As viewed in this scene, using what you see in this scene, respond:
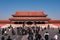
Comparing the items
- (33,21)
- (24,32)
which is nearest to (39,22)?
(33,21)

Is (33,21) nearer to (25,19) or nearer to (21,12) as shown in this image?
(25,19)

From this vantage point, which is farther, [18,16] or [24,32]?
[18,16]

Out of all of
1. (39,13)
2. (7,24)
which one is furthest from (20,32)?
(39,13)

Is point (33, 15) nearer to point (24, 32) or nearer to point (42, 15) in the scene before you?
point (42, 15)

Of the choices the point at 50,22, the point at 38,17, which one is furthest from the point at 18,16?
the point at 50,22

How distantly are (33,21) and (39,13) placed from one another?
17.7ft

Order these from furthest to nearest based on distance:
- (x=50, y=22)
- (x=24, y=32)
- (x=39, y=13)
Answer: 1. (x=39, y=13)
2. (x=50, y=22)
3. (x=24, y=32)

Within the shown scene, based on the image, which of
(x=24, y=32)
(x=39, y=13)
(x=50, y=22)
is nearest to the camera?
(x=24, y=32)

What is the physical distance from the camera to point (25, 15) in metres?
58.7

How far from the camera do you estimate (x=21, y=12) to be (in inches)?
2415

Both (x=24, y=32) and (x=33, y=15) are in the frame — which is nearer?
(x=24, y=32)

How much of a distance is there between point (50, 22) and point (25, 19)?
672 centimetres

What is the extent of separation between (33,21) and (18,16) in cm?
504

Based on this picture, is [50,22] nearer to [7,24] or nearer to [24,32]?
[7,24]
